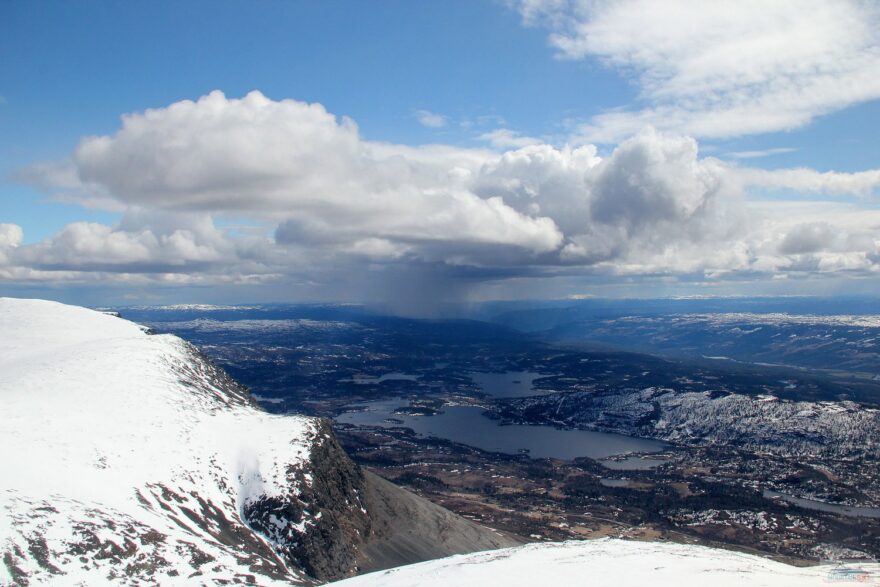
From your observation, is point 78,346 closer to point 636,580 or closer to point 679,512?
point 636,580

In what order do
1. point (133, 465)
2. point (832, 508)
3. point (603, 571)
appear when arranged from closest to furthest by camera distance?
1. point (603, 571)
2. point (133, 465)
3. point (832, 508)

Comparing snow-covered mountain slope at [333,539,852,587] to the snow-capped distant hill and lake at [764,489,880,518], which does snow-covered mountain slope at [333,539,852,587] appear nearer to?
the snow-capped distant hill

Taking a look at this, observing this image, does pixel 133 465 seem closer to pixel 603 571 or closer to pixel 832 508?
pixel 603 571

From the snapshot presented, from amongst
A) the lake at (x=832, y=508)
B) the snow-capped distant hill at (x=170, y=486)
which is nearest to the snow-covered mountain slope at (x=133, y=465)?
the snow-capped distant hill at (x=170, y=486)

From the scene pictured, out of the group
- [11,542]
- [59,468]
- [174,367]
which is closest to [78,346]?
[174,367]

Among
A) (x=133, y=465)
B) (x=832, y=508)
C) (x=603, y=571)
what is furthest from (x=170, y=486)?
(x=832, y=508)

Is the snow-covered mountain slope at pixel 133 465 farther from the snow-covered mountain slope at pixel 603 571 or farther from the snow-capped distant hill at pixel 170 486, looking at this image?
→ the snow-covered mountain slope at pixel 603 571

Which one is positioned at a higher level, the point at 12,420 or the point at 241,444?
the point at 12,420
